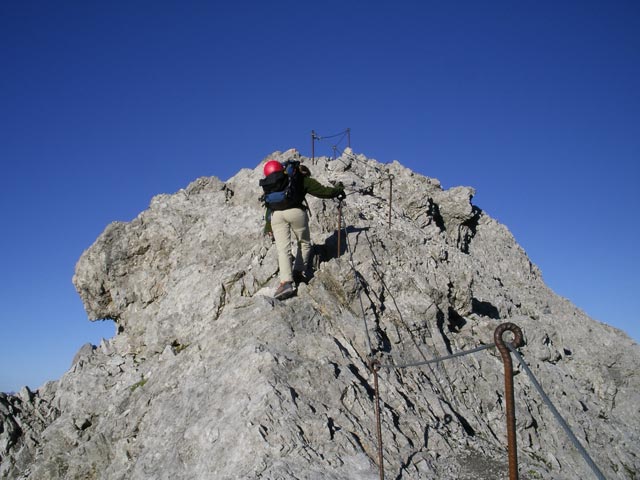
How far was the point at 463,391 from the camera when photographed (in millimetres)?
13023

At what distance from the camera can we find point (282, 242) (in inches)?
525

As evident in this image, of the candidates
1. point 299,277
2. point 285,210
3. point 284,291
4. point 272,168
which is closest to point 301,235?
point 285,210

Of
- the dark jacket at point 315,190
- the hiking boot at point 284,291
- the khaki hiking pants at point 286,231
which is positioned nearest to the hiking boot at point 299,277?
the khaki hiking pants at point 286,231

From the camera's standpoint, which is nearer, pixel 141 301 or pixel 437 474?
pixel 437 474

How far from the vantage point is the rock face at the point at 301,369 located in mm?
9828

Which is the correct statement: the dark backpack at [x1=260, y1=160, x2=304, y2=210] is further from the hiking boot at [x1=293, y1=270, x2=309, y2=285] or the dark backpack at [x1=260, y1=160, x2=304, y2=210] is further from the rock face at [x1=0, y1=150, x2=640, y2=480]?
the rock face at [x1=0, y1=150, x2=640, y2=480]

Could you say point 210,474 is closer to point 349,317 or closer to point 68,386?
point 349,317

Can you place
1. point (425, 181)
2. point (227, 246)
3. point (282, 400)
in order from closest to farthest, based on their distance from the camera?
1. point (282, 400)
2. point (227, 246)
3. point (425, 181)

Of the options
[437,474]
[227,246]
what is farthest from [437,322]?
[227,246]

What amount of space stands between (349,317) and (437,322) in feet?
9.32

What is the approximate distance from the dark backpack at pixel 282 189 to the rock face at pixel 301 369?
209 cm

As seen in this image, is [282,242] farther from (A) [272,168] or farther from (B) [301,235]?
(A) [272,168]

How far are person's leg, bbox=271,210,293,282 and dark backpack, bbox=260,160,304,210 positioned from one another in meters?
0.25

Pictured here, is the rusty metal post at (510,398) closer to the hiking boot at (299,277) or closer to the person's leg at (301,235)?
the person's leg at (301,235)
